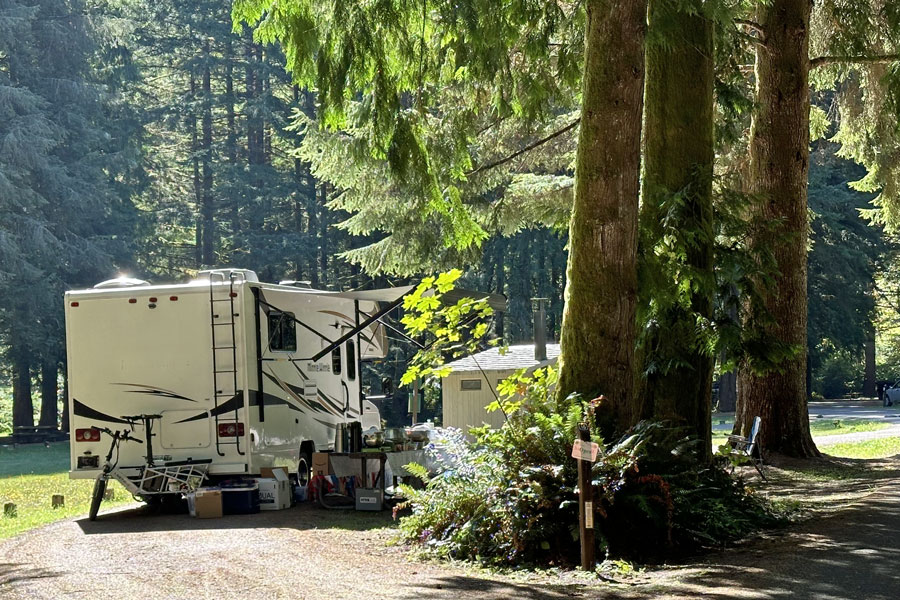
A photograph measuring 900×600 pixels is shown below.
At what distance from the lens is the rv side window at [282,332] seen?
48.2 ft

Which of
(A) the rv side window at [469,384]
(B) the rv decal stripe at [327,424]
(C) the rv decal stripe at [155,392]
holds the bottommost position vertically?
(B) the rv decal stripe at [327,424]

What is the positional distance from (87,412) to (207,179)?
3694 centimetres

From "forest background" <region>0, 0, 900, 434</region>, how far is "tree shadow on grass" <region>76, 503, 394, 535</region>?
78.1 feet

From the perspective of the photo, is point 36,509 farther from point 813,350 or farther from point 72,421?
point 813,350

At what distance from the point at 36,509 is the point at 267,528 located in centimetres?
539

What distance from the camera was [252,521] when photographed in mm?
13023

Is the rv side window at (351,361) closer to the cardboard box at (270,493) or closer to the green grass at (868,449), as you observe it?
the cardboard box at (270,493)

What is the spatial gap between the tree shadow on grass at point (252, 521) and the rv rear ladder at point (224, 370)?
0.92 m

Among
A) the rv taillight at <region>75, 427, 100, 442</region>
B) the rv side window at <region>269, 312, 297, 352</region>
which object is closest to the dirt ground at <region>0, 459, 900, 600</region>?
the rv taillight at <region>75, 427, 100, 442</region>

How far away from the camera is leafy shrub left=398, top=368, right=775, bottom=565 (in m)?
9.62

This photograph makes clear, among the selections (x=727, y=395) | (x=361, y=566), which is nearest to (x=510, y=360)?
(x=361, y=566)

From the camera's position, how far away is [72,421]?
14.4 meters

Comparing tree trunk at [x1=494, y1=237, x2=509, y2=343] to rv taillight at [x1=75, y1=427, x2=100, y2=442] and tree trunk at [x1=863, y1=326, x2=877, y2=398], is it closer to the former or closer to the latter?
tree trunk at [x1=863, y1=326, x2=877, y2=398]

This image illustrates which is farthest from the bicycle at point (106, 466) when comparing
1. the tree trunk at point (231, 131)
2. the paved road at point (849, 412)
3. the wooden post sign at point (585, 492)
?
the tree trunk at point (231, 131)
